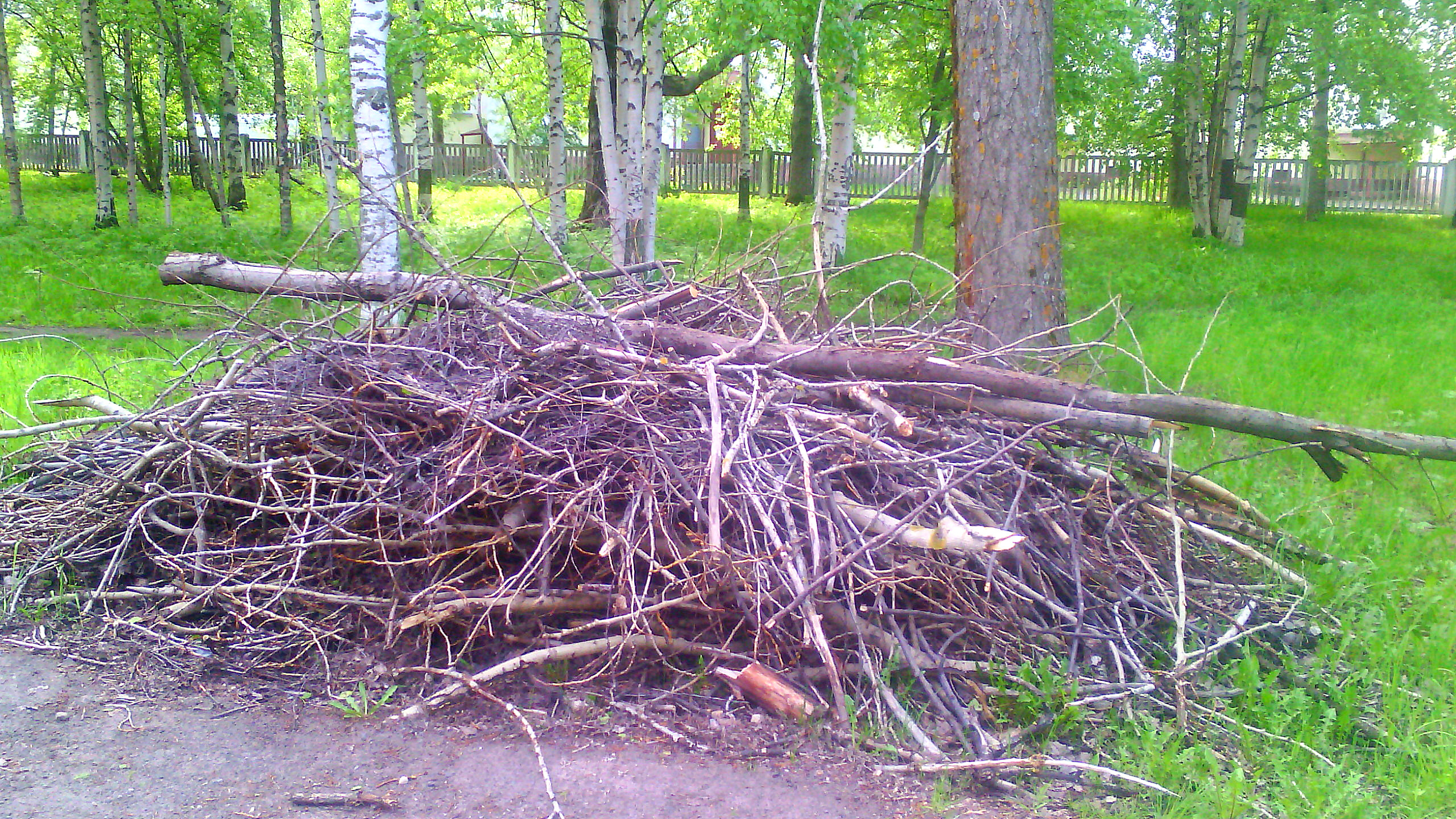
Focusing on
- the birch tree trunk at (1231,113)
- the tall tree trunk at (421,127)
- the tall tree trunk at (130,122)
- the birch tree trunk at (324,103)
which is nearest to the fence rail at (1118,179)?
the tall tree trunk at (130,122)

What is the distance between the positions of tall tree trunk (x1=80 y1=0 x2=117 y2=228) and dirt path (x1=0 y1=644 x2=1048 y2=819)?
15376 mm

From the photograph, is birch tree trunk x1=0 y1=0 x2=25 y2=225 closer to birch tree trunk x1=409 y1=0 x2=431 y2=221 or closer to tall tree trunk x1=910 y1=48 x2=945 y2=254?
birch tree trunk x1=409 y1=0 x2=431 y2=221

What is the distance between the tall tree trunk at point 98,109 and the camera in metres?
15.5

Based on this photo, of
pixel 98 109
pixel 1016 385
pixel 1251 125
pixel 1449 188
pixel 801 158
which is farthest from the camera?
pixel 1449 188

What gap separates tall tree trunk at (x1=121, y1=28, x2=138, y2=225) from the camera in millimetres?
17391

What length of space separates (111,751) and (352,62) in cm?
648

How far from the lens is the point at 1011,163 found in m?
6.46

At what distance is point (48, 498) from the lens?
468cm

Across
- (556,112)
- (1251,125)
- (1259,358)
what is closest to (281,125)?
(556,112)

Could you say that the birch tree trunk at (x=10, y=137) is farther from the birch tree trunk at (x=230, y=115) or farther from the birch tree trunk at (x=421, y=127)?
the birch tree trunk at (x=421, y=127)

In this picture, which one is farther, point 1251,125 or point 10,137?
point 1251,125

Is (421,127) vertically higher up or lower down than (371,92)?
higher up

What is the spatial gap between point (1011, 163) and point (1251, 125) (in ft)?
43.9

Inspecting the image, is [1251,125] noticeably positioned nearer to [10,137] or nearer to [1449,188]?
[1449,188]
